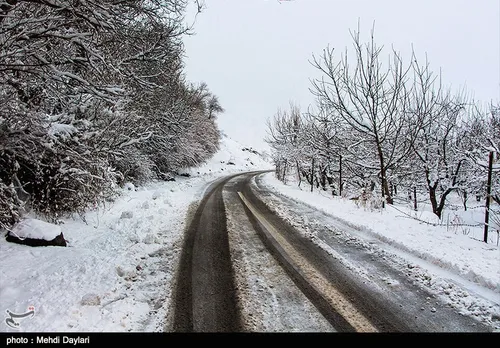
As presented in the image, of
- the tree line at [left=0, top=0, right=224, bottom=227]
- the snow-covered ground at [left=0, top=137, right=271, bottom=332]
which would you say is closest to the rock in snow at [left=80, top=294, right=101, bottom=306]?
the snow-covered ground at [left=0, top=137, right=271, bottom=332]

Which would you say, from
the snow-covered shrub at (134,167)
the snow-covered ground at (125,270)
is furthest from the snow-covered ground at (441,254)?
the snow-covered shrub at (134,167)

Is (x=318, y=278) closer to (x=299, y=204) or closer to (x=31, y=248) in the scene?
(x=31, y=248)

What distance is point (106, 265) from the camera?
449cm

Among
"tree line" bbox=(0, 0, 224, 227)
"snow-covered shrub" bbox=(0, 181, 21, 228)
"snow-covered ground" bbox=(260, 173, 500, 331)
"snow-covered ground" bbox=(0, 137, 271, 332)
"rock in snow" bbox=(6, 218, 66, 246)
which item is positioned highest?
"tree line" bbox=(0, 0, 224, 227)

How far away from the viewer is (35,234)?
5238 millimetres

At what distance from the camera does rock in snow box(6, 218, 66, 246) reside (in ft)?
17.0

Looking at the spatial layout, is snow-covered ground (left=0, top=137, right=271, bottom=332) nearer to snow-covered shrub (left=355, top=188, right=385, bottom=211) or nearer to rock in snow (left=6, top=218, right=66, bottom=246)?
rock in snow (left=6, top=218, right=66, bottom=246)

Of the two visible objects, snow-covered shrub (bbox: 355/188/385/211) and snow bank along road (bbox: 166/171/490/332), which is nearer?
snow bank along road (bbox: 166/171/490/332)

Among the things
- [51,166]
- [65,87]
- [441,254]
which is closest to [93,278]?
[51,166]

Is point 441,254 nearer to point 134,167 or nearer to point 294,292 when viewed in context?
point 294,292

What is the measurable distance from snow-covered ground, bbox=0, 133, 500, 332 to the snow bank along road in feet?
0.68

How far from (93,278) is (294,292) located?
2.65 m
